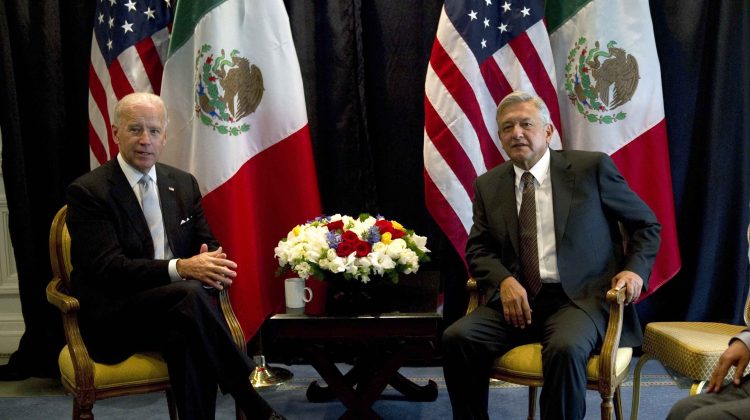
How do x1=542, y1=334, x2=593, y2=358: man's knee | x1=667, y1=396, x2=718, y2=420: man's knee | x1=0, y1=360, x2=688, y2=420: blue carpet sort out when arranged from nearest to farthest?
x1=667, y1=396, x2=718, y2=420: man's knee
x1=542, y1=334, x2=593, y2=358: man's knee
x1=0, y1=360, x2=688, y2=420: blue carpet

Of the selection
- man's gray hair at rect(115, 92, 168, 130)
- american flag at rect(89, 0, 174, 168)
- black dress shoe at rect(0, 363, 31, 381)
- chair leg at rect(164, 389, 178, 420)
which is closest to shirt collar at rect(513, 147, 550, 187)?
man's gray hair at rect(115, 92, 168, 130)

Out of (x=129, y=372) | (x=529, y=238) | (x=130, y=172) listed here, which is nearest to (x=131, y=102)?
(x=130, y=172)

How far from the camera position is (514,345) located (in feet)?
9.29

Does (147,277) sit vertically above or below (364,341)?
above

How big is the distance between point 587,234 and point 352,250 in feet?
2.98

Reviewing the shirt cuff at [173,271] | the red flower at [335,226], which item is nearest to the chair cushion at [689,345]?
the red flower at [335,226]

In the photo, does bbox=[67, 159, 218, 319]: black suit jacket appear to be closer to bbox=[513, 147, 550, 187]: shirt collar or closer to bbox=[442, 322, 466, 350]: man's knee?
bbox=[442, 322, 466, 350]: man's knee

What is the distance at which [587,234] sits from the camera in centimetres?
282

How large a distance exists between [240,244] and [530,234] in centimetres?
150

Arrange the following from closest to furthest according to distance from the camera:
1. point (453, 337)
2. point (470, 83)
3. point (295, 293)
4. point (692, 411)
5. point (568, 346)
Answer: point (692, 411)
point (568, 346)
point (453, 337)
point (295, 293)
point (470, 83)

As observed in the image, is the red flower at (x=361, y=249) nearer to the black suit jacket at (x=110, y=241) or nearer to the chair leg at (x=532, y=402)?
the black suit jacket at (x=110, y=241)

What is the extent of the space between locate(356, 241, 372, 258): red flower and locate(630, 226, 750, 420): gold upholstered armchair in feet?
3.91

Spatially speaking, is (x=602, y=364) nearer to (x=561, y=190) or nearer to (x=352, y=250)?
(x=561, y=190)

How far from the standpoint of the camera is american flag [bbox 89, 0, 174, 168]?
146 inches
